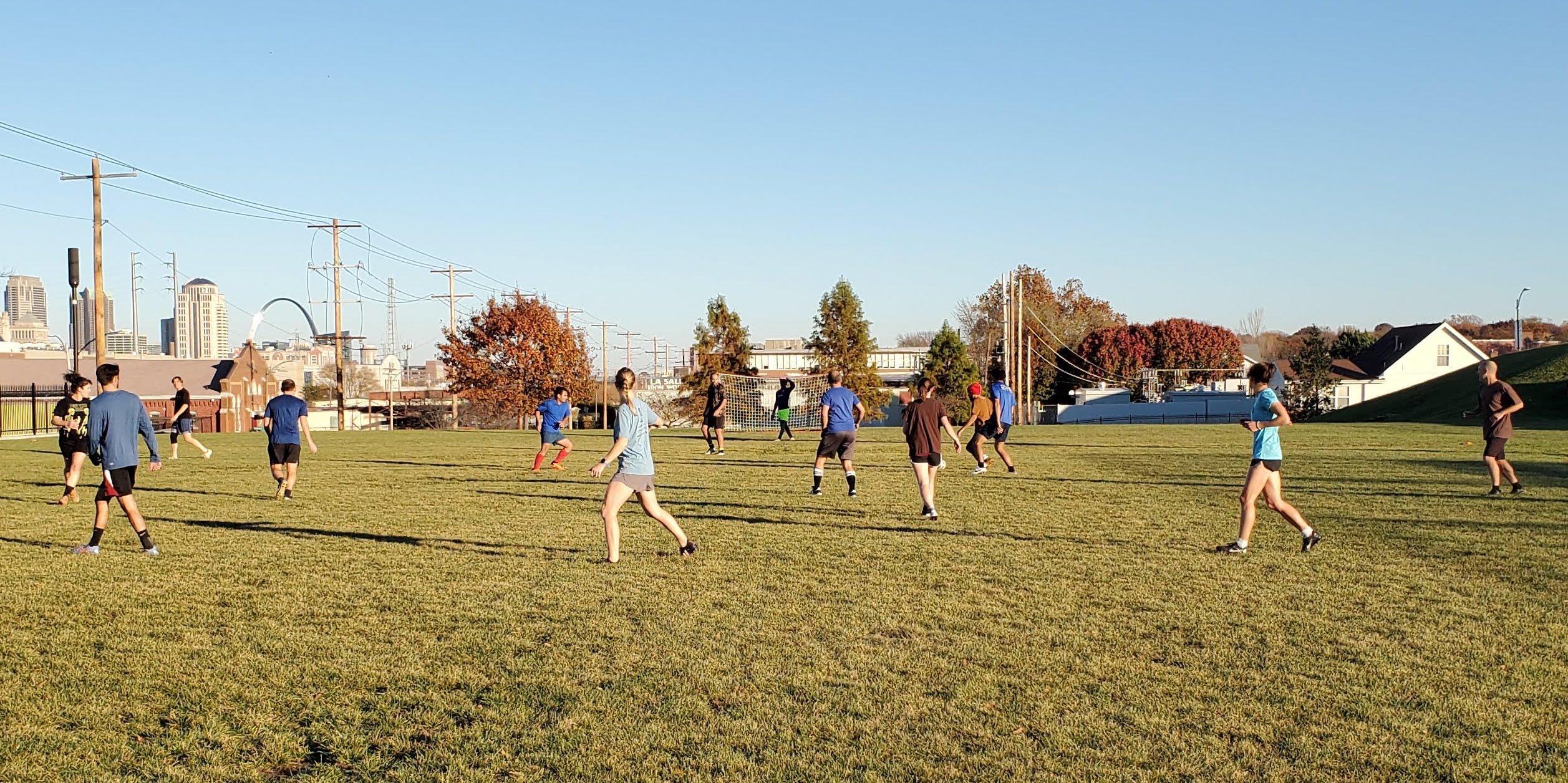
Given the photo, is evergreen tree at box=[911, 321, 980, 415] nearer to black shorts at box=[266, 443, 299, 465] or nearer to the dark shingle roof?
the dark shingle roof

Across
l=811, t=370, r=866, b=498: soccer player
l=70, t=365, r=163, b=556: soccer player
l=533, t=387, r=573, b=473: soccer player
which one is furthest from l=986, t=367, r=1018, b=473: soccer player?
l=70, t=365, r=163, b=556: soccer player

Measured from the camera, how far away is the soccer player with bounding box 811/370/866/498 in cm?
1689

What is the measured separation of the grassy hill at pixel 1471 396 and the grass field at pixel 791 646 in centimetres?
3518

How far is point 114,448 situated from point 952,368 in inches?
2532

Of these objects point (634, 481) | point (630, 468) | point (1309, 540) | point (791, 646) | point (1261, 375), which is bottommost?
point (791, 646)

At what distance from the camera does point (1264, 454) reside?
10.8 meters

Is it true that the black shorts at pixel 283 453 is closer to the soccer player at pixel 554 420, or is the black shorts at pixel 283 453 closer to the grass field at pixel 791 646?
the grass field at pixel 791 646

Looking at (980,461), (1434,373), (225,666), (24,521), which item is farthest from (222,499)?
(1434,373)

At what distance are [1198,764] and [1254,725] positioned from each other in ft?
2.43

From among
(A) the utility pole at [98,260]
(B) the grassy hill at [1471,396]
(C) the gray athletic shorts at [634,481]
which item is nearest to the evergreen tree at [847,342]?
(B) the grassy hill at [1471,396]

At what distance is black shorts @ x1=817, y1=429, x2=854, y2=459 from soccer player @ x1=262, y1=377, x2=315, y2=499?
767 centimetres

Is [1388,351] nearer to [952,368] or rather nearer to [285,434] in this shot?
[952,368]

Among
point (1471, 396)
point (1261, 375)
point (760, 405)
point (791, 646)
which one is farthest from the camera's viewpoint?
point (760, 405)

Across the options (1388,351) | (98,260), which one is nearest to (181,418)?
(98,260)
